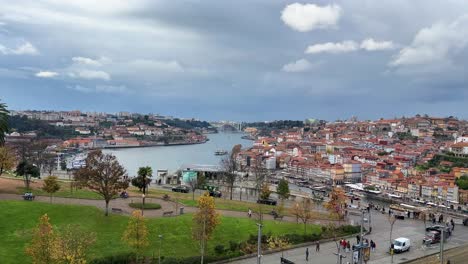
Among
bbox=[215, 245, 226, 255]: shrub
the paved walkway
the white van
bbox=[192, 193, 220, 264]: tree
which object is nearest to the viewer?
bbox=[192, 193, 220, 264]: tree

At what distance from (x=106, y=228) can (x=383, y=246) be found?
13.2 meters

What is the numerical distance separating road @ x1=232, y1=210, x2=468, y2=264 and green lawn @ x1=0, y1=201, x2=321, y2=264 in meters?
2.16

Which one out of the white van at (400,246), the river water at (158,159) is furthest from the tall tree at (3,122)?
the river water at (158,159)

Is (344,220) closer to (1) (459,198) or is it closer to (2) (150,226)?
(2) (150,226)

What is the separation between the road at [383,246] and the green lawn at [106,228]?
216 centimetres

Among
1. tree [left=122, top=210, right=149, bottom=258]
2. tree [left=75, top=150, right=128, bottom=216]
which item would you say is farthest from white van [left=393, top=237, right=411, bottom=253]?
tree [left=75, top=150, right=128, bottom=216]

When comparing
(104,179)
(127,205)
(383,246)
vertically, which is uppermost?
(104,179)

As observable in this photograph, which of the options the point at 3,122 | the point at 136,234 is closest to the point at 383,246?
the point at 136,234

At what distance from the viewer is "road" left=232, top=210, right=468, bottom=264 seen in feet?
63.8

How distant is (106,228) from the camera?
2011cm

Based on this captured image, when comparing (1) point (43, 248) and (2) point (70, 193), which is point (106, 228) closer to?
(1) point (43, 248)

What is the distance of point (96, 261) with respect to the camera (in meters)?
16.2

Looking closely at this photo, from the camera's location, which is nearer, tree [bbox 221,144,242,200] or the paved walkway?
the paved walkway

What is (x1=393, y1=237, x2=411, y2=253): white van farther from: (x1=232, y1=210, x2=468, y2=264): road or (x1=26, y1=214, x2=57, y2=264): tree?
(x1=26, y1=214, x2=57, y2=264): tree
